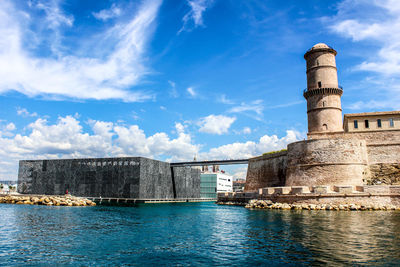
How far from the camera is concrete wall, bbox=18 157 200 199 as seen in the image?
58188 mm

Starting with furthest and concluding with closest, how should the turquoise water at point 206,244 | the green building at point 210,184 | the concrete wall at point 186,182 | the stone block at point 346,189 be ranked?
the green building at point 210,184
the concrete wall at point 186,182
the stone block at point 346,189
the turquoise water at point 206,244

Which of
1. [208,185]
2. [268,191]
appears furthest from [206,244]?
[208,185]

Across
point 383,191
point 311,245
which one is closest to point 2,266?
point 311,245

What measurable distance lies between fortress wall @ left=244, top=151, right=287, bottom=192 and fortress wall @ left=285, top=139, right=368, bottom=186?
5318 millimetres

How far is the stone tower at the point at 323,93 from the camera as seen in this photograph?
43.0 metres

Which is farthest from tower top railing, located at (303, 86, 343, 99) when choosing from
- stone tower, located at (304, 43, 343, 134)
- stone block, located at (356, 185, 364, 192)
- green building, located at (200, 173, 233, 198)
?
green building, located at (200, 173, 233, 198)

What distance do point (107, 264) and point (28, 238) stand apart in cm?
760

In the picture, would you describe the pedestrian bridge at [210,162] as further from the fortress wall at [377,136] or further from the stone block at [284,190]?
the stone block at [284,190]

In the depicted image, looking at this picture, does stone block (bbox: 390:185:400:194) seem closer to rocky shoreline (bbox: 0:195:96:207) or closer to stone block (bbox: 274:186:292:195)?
stone block (bbox: 274:186:292:195)

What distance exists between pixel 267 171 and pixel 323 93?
45.6ft

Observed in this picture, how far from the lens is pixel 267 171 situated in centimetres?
4634

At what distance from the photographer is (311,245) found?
1380cm

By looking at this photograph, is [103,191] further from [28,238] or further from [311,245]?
[311,245]

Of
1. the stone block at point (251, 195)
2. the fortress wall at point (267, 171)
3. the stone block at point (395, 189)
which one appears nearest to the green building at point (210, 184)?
the fortress wall at point (267, 171)
